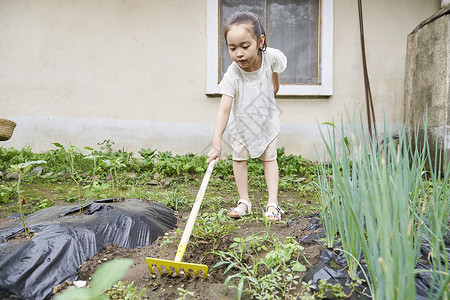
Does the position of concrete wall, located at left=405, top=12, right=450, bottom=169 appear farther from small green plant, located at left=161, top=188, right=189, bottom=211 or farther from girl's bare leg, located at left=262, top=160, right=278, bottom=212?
small green plant, located at left=161, top=188, right=189, bottom=211

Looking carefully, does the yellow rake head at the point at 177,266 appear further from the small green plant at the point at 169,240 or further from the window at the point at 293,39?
the window at the point at 293,39

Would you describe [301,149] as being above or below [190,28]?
below

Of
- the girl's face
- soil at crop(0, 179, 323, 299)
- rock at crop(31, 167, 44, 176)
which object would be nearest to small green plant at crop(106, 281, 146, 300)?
soil at crop(0, 179, 323, 299)

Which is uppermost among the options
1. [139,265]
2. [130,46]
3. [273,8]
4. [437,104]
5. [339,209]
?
[273,8]

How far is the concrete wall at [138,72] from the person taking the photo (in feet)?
14.9

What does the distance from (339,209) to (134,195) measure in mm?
1853

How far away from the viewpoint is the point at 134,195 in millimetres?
2736

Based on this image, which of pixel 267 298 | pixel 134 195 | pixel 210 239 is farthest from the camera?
pixel 134 195

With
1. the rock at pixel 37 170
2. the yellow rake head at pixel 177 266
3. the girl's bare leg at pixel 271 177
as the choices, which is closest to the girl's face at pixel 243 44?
the girl's bare leg at pixel 271 177

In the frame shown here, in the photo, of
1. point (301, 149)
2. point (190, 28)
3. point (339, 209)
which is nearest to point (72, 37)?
point (190, 28)

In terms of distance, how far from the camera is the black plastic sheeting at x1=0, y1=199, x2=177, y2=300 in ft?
4.16

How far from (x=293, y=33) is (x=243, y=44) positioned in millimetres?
2853

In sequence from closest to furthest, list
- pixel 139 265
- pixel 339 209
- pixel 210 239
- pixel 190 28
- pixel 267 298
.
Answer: pixel 267 298 → pixel 339 209 → pixel 139 265 → pixel 210 239 → pixel 190 28

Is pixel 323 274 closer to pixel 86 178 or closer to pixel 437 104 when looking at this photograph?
pixel 86 178
